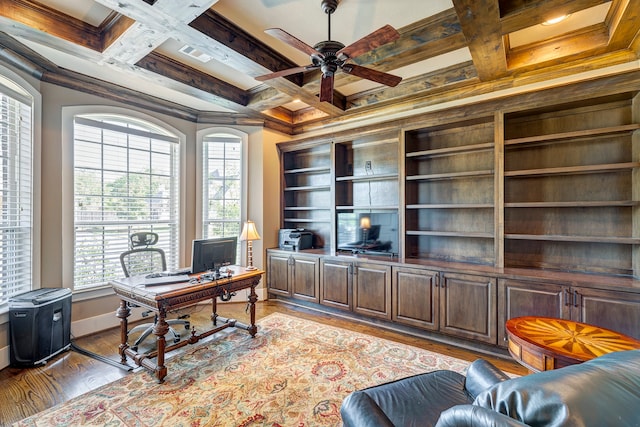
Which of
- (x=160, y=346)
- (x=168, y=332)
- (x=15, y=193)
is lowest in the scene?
(x=168, y=332)

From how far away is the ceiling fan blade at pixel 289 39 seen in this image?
193 cm

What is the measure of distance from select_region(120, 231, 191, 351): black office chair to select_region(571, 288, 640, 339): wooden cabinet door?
12.4ft

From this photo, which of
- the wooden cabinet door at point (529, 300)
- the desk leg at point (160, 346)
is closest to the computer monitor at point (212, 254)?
the desk leg at point (160, 346)

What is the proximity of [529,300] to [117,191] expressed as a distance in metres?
4.78

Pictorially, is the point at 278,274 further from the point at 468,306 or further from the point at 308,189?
the point at 468,306

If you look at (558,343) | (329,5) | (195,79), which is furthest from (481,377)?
(195,79)

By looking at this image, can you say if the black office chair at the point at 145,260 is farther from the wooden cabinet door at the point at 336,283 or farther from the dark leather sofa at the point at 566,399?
the dark leather sofa at the point at 566,399

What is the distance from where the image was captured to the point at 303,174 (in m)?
5.07

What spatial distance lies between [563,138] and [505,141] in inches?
19.8

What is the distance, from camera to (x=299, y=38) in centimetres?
279

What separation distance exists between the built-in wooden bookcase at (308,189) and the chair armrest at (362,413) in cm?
330

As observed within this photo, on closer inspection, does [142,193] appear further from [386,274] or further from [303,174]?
[386,274]

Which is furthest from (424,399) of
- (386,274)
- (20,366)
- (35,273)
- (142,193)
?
(142,193)

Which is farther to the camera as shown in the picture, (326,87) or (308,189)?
(308,189)
